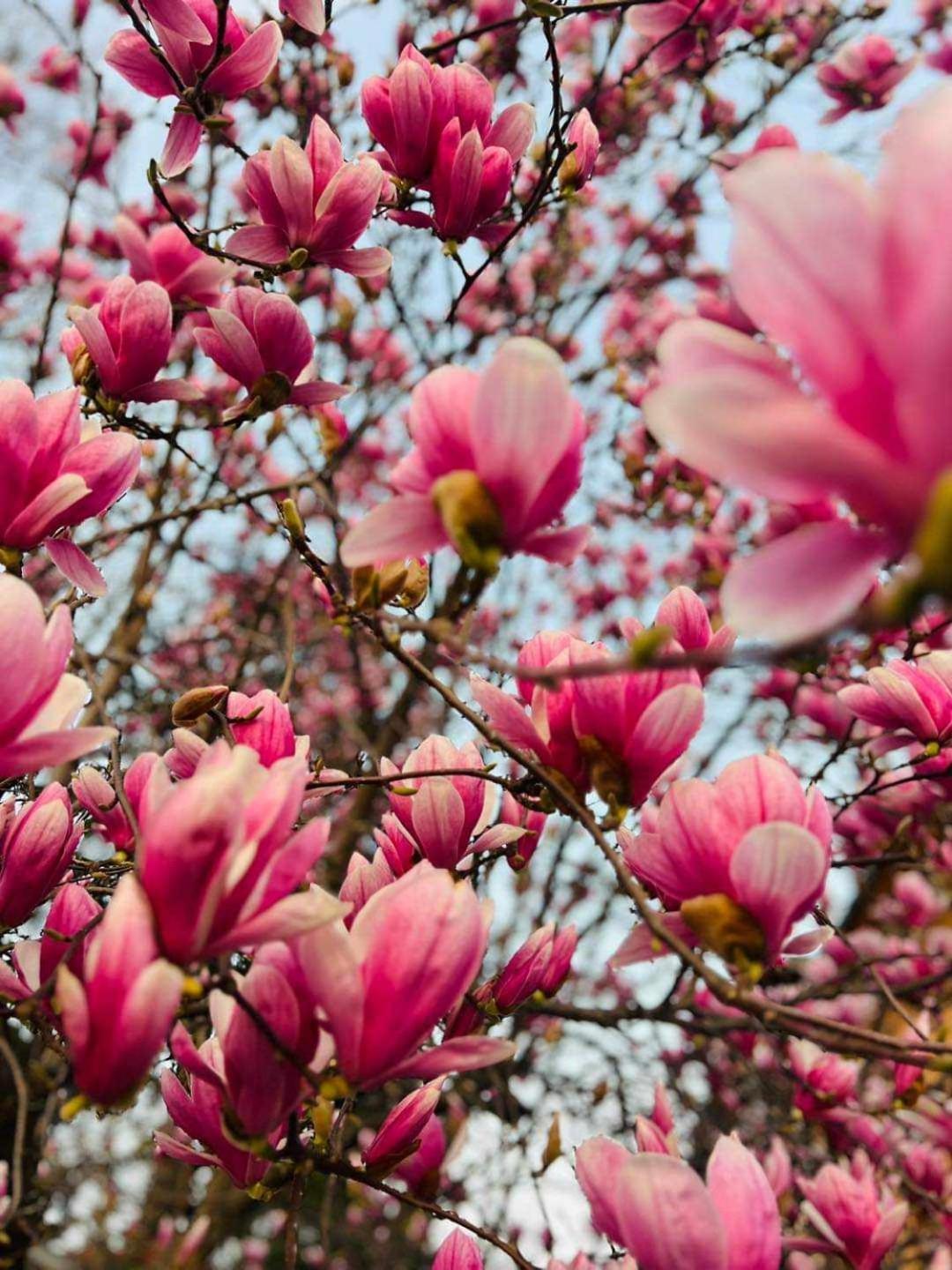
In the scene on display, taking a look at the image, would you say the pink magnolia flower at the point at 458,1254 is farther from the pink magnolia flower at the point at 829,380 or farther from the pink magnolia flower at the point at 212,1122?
the pink magnolia flower at the point at 829,380

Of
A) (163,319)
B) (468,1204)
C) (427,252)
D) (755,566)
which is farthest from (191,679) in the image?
(755,566)

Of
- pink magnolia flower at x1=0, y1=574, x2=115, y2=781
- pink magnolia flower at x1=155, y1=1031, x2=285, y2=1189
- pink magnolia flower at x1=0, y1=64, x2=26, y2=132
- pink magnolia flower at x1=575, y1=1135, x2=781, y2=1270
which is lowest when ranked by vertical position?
pink magnolia flower at x1=155, y1=1031, x2=285, y2=1189

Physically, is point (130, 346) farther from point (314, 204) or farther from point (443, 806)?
point (443, 806)

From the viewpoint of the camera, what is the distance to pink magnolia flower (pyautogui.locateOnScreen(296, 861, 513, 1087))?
688 mm

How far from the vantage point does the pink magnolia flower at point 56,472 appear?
940 millimetres

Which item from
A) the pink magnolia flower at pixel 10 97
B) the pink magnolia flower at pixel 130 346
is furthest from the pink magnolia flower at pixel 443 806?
the pink magnolia flower at pixel 10 97

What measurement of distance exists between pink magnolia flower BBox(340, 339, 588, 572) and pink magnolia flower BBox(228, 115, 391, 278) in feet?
2.32

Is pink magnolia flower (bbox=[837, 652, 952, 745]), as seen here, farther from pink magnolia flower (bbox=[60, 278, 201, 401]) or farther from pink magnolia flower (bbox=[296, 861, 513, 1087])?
pink magnolia flower (bbox=[60, 278, 201, 401])

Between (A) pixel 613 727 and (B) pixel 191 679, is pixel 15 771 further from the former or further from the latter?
(B) pixel 191 679

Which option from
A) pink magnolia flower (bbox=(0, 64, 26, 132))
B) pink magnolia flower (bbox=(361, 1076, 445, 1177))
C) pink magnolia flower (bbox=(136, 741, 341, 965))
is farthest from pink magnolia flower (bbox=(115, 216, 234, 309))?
pink magnolia flower (bbox=(0, 64, 26, 132))

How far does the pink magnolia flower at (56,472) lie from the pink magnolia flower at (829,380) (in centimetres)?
65

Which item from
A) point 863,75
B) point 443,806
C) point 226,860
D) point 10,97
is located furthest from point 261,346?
point 10,97

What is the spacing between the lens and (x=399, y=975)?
0.70 m

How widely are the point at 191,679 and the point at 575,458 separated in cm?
318
